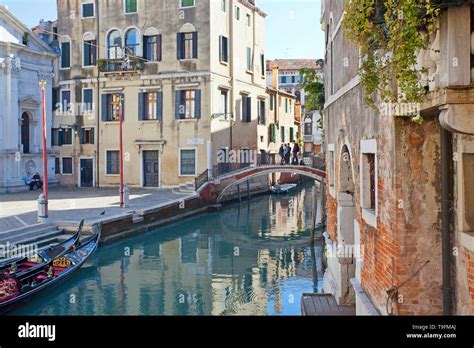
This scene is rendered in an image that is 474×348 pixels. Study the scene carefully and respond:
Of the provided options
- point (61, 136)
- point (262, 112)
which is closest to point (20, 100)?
point (61, 136)

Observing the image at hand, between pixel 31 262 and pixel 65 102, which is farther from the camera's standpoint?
pixel 65 102

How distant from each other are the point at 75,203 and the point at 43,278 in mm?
9493

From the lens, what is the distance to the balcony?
25688 mm

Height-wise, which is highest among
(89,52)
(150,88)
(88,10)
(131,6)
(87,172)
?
(88,10)

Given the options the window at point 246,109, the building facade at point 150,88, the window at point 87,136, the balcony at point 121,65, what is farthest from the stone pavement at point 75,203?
the window at point 246,109

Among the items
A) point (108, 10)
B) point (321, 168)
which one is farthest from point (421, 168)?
point (108, 10)

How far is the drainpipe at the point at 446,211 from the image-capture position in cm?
451

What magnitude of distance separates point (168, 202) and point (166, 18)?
9596mm

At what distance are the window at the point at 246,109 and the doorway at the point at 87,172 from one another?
8.00 m

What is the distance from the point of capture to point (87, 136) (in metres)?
27.4

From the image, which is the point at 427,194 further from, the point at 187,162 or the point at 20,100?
the point at 20,100

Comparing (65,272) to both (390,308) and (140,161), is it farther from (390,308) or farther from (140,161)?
(140,161)

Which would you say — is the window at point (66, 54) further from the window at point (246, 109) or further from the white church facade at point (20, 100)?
the window at point (246, 109)

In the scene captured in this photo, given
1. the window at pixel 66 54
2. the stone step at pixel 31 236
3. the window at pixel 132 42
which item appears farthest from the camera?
the window at pixel 66 54
